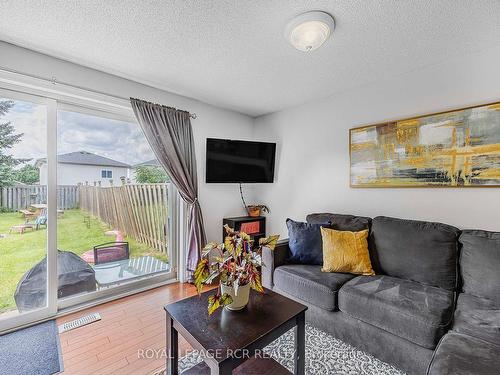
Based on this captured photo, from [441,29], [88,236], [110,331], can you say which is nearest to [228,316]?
[110,331]

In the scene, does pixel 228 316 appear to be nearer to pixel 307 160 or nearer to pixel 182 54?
pixel 182 54

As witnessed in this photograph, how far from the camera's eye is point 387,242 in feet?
6.97

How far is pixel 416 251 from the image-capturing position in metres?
1.96

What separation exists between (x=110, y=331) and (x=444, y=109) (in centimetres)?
350

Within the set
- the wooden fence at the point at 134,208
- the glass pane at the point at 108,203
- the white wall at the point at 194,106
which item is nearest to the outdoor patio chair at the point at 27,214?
the glass pane at the point at 108,203

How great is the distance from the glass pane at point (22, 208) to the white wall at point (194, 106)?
0.33 metres

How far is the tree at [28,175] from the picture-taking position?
2045 mm

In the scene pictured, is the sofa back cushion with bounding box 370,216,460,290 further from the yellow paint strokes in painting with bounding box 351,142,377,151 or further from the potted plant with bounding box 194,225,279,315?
the potted plant with bounding box 194,225,279,315

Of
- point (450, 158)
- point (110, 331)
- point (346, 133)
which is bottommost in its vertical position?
point (110, 331)

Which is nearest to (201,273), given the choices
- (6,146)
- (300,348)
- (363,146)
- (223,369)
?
(223,369)

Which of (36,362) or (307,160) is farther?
(307,160)

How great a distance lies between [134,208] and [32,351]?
1.43 m

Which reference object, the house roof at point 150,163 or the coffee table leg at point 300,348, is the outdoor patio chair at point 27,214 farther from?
the coffee table leg at point 300,348

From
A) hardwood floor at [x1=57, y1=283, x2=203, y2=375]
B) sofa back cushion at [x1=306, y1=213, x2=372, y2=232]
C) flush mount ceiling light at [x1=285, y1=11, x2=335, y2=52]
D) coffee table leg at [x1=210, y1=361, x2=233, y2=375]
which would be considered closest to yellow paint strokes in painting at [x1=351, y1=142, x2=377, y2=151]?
sofa back cushion at [x1=306, y1=213, x2=372, y2=232]
